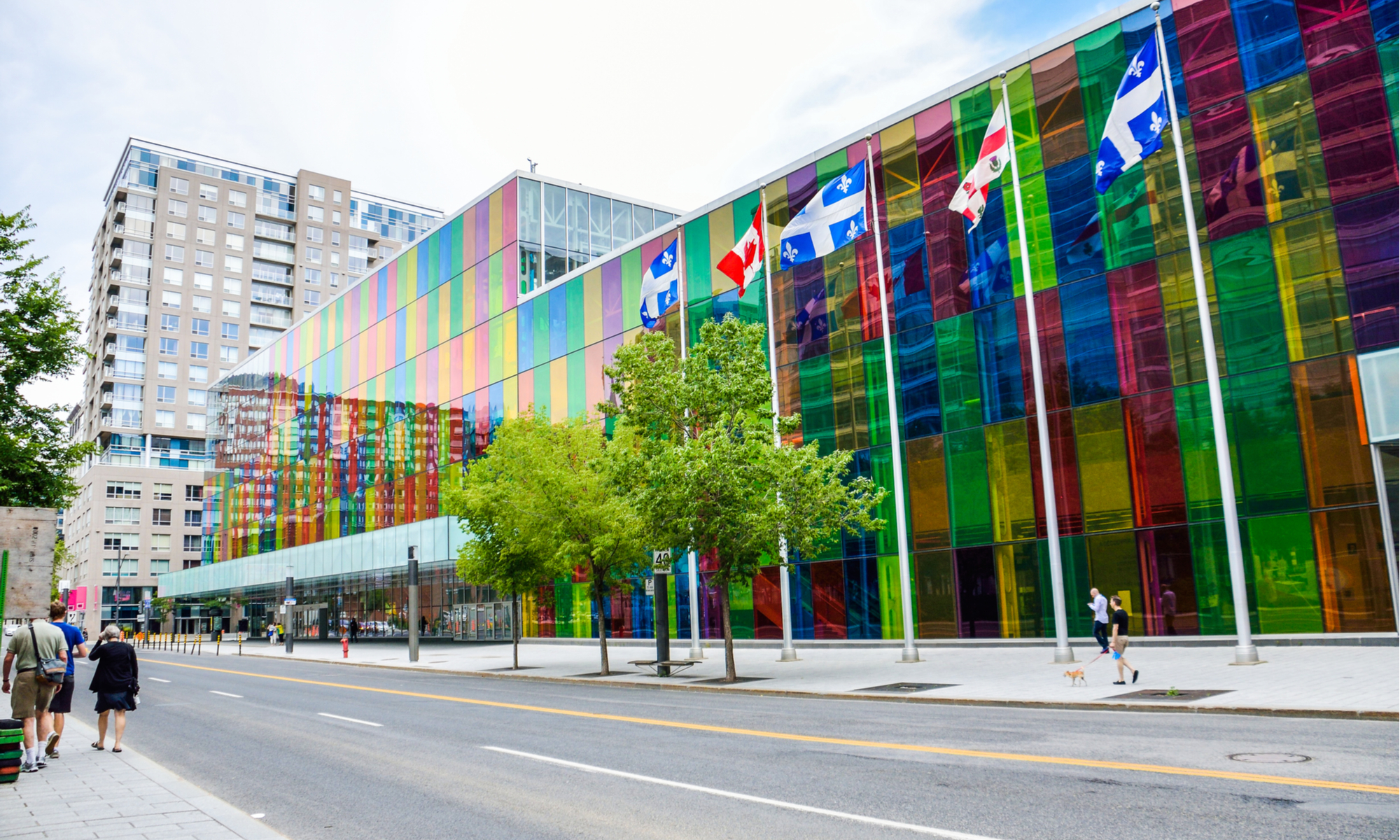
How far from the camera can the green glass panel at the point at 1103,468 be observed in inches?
976

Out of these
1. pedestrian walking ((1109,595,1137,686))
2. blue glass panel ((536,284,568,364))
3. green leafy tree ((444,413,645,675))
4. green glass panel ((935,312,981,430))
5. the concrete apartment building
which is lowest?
pedestrian walking ((1109,595,1137,686))

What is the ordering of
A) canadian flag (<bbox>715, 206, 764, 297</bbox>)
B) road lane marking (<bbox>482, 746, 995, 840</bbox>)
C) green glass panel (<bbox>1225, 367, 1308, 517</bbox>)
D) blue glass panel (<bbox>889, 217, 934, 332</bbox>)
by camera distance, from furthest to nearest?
blue glass panel (<bbox>889, 217, 934, 332</bbox>) < canadian flag (<bbox>715, 206, 764, 297</bbox>) < green glass panel (<bbox>1225, 367, 1308, 517</bbox>) < road lane marking (<bbox>482, 746, 995, 840</bbox>)

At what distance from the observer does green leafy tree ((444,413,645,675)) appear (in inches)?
1038

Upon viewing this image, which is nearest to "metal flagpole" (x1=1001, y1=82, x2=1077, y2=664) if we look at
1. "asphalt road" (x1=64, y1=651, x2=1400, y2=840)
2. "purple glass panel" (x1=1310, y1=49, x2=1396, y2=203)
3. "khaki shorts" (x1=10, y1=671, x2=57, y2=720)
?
"asphalt road" (x1=64, y1=651, x2=1400, y2=840)

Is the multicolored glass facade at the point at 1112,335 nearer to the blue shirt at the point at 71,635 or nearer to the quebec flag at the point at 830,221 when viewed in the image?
the quebec flag at the point at 830,221

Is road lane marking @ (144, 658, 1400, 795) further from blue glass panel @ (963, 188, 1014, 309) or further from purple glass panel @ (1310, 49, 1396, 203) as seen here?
purple glass panel @ (1310, 49, 1396, 203)

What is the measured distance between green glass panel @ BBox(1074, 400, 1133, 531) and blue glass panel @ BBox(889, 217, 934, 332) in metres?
5.87

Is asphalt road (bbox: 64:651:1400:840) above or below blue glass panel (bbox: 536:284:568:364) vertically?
below

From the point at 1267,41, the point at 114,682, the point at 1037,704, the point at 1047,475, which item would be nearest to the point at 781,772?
the point at 1037,704

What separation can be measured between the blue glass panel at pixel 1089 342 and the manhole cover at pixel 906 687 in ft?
35.5

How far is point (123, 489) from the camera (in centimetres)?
10575

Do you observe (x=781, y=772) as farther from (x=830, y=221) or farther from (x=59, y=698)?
(x=830, y=221)

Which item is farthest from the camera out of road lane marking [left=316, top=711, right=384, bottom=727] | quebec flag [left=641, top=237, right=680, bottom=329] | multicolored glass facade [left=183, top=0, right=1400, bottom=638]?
quebec flag [left=641, top=237, right=680, bottom=329]

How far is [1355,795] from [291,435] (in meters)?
67.7
